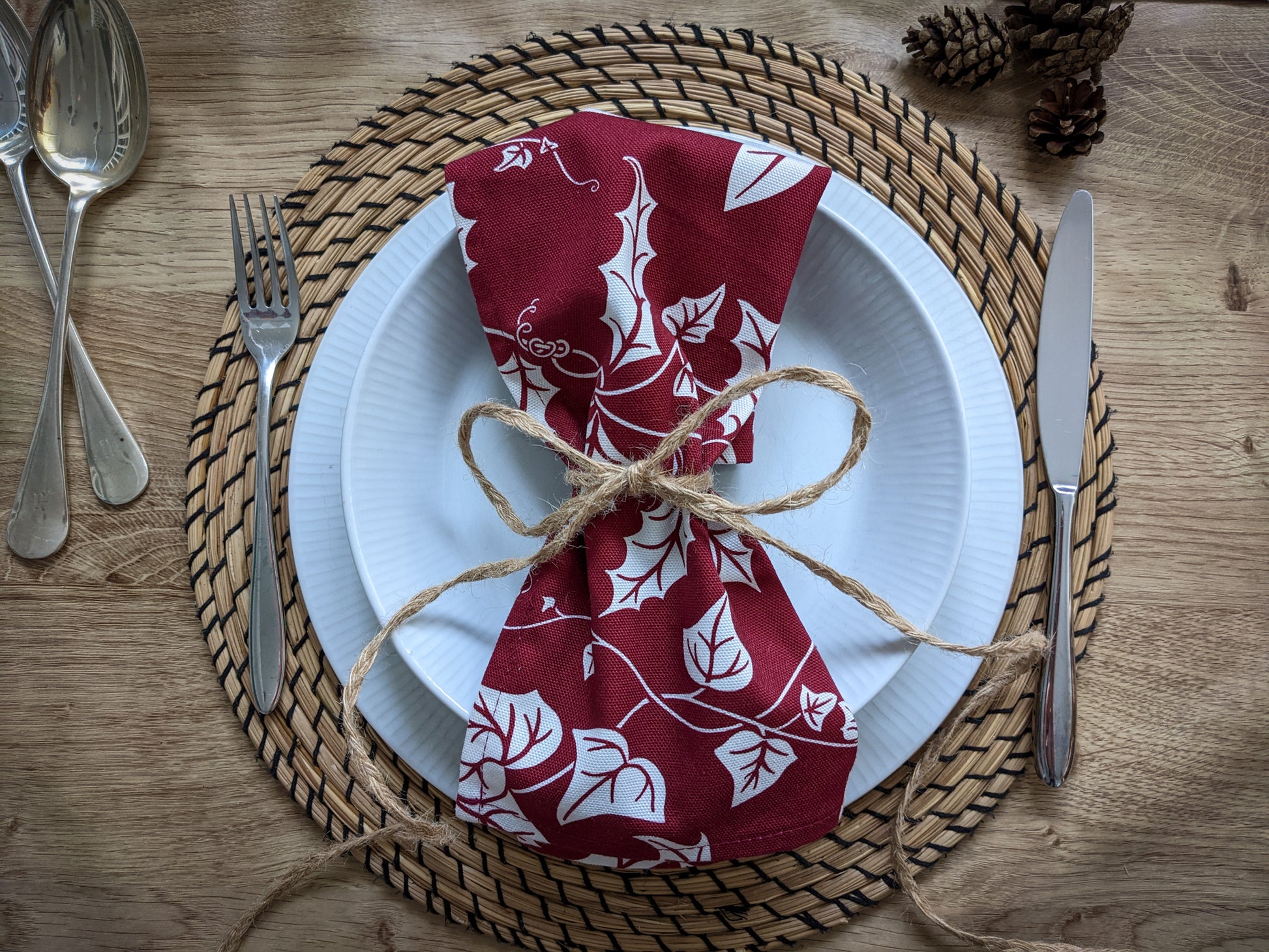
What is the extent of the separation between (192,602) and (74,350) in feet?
0.69

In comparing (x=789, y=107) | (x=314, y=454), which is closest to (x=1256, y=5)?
(x=789, y=107)

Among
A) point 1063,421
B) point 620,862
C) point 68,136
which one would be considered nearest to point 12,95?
point 68,136

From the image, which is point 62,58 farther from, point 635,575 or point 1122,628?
point 1122,628

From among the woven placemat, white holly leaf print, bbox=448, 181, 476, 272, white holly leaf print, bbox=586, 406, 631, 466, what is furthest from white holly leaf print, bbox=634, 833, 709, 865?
white holly leaf print, bbox=448, 181, 476, 272

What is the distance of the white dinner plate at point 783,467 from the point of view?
1.47 feet

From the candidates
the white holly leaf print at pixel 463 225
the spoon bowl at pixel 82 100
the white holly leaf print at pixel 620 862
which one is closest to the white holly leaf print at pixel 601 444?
the white holly leaf print at pixel 463 225

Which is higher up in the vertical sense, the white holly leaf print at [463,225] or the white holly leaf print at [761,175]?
the white holly leaf print at [761,175]

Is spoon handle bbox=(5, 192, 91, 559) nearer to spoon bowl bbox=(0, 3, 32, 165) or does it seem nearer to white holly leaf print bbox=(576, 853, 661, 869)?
spoon bowl bbox=(0, 3, 32, 165)

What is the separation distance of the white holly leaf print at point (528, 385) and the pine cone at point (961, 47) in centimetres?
39

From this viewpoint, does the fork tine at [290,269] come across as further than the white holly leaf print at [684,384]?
Yes

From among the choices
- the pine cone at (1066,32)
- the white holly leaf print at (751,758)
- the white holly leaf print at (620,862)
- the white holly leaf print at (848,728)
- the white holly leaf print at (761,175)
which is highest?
the pine cone at (1066,32)

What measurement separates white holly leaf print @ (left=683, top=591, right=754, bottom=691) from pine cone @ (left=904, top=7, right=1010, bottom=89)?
17.3 inches

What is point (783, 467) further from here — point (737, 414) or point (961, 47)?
point (961, 47)

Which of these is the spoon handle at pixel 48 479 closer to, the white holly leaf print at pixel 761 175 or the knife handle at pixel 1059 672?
the white holly leaf print at pixel 761 175
